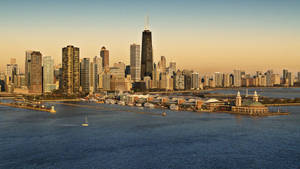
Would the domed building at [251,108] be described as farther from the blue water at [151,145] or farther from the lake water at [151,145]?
the blue water at [151,145]

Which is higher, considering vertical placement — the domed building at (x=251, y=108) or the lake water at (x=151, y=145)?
the domed building at (x=251, y=108)

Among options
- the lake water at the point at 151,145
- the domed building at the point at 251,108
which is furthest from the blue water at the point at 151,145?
the domed building at the point at 251,108

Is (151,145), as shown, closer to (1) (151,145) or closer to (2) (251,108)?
(1) (151,145)

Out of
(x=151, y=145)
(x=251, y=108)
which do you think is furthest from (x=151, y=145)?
(x=251, y=108)

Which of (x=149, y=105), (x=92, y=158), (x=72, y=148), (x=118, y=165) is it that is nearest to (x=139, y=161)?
(x=118, y=165)

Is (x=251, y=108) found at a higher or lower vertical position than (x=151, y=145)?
higher

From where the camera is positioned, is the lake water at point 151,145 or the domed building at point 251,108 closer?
the lake water at point 151,145

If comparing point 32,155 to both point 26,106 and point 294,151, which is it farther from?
point 26,106

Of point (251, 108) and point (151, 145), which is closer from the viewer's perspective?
point (151, 145)
